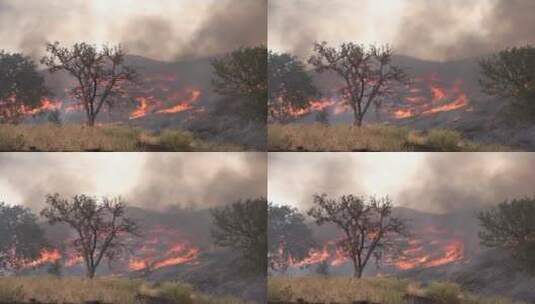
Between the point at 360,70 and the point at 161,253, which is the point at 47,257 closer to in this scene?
the point at 161,253

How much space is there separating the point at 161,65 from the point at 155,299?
69.4 inches

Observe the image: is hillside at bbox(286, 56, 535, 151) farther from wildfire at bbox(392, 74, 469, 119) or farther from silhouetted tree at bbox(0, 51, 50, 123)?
silhouetted tree at bbox(0, 51, 50, 123)

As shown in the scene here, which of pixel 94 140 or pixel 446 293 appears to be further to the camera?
pixel 94 140

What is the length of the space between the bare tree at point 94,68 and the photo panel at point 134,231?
49 centimetres

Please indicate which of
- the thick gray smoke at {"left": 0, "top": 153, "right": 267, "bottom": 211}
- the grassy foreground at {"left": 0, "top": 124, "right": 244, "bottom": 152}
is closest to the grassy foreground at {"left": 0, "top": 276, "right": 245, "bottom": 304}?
the thick gray smoke at {"left": 0, "top": 153, "right": 267, "bottom": 211}

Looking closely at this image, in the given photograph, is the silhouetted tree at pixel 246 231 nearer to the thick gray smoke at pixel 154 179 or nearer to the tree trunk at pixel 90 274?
the thick gray smoke at pixel 154 179

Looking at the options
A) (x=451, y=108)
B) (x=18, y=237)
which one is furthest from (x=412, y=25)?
(x=18, y=237)

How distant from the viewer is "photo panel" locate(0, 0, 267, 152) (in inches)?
189

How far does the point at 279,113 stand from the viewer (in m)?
4.77

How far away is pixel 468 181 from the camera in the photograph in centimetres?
458

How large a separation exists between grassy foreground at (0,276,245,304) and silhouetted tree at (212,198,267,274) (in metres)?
0.32

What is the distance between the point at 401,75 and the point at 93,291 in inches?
110

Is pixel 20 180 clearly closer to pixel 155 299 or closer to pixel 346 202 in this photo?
pixel 155 299

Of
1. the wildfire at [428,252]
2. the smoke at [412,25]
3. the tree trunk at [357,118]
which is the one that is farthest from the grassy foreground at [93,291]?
the smoke at [412,25]
